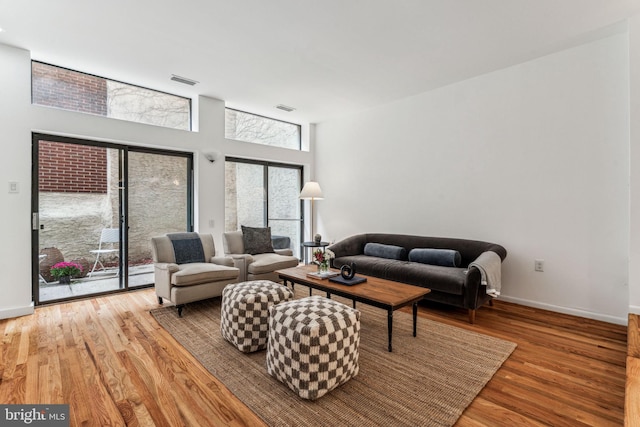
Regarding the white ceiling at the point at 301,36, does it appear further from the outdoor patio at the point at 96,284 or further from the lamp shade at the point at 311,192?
the outdoor patio at the point at 96,284

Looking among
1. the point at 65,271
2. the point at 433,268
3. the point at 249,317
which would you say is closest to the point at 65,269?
the point at 65,271

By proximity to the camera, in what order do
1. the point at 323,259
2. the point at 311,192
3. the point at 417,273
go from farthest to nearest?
the point at 311,192, the point at 417,273, the point at 323,259

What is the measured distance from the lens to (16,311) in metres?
3.36

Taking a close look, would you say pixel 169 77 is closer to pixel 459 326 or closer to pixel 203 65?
pixel 203 65

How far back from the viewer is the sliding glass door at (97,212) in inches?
147

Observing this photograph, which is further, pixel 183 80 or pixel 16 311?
pixel 183 80

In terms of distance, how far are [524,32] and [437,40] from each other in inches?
32.9

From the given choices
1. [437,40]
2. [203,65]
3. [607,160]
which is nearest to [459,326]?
[607,160]

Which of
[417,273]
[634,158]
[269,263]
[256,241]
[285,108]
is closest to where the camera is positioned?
[634,158]

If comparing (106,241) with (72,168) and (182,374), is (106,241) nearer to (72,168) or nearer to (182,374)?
(72,168)

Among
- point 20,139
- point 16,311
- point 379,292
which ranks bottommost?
point 16,311

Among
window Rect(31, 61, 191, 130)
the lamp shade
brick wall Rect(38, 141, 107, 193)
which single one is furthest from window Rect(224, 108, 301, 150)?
brick wall Rect(38, 141, 107, 193)

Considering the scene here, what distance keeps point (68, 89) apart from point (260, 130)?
114 inches

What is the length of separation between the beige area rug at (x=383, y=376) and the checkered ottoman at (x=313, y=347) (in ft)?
0.31
